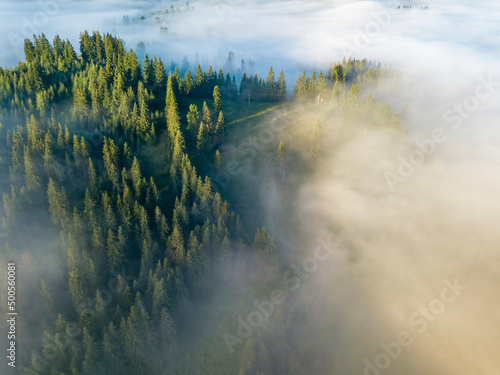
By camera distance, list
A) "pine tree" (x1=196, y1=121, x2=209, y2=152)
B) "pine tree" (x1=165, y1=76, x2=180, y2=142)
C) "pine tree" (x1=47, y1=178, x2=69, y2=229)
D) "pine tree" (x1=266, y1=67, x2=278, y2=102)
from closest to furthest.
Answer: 1. "pine tree" (x1=47, y1=178, x2=69, y2=229)
2. "pine tree" (x1=165, y1=76, x2=180, y2=142)
3. "pine tree" (x1=196, y1=121, x2=209, y2=152)
4. "pine tree" (x1=266, y1=67, x2=278, y2=102)

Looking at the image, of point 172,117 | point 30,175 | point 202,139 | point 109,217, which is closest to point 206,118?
point 202,139

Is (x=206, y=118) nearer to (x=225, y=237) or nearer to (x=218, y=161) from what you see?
(x=218, y=161)

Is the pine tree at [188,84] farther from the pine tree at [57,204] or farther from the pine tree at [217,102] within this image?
the pine tree at [57,204]

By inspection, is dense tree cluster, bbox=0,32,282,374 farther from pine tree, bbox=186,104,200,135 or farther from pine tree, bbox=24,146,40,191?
pine tree, bbox=186,104,200,135

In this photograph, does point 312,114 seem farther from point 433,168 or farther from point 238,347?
point 238,347

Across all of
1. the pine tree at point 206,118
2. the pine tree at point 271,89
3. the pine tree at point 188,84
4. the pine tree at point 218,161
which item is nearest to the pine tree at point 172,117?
the pine tree at point 206,118

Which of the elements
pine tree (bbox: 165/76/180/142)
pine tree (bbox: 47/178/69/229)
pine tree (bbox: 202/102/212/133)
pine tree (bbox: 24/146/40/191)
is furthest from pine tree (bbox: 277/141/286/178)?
pine tree (bbox: 24/146/40/191)

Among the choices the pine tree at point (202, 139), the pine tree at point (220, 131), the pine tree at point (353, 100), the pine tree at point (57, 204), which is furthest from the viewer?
the pine tree at point (353, 100)

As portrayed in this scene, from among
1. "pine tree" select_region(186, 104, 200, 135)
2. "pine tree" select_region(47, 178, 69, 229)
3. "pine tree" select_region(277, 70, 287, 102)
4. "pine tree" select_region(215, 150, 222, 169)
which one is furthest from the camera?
"pine tree" select_region(277, 70, 287, 102)

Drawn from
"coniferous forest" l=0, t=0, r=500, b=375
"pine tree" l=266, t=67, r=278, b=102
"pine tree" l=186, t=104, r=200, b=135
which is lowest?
"coniferous forest" l=0, t=0, r=500, b=375
